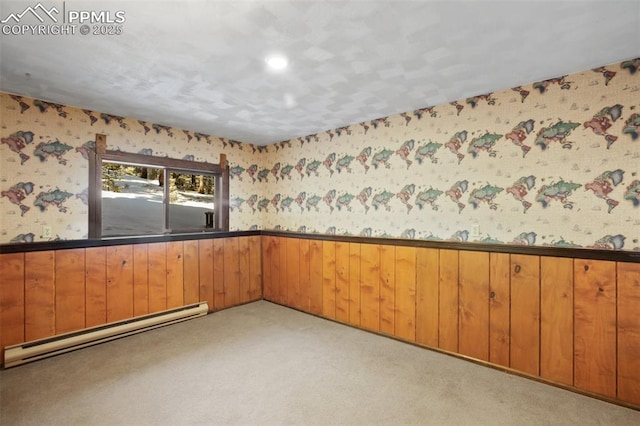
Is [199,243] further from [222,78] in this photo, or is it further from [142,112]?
[222,78]

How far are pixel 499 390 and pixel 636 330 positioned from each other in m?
1.00

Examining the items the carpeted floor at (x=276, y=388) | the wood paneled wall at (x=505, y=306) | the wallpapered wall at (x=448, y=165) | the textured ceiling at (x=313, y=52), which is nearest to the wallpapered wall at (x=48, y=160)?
the wallpapered wall at (x=448, y=165)

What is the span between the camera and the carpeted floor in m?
1.99

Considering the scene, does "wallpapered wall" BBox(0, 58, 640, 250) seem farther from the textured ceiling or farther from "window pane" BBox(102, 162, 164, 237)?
"window pane" BBox(102, 162, 164, 237)

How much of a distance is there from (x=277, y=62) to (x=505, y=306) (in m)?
2.67

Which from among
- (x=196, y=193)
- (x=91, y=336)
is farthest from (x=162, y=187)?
(x=91, y=336)

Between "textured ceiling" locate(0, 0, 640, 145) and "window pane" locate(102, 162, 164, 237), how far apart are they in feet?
3.65

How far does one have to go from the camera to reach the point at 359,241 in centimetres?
355

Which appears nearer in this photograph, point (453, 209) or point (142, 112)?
point (453, 209)

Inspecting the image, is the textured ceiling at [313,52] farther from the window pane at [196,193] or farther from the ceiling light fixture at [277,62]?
the window pane at [196,193]

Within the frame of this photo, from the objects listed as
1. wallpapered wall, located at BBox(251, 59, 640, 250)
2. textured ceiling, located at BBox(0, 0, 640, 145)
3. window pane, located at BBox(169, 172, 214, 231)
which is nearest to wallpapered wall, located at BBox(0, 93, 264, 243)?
textured ceiling, located at BBox(0, 0, 640, 145)

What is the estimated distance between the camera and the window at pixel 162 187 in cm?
317

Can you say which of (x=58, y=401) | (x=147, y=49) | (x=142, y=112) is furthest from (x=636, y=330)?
(x=142, y=112)

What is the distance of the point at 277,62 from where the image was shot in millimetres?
2123
